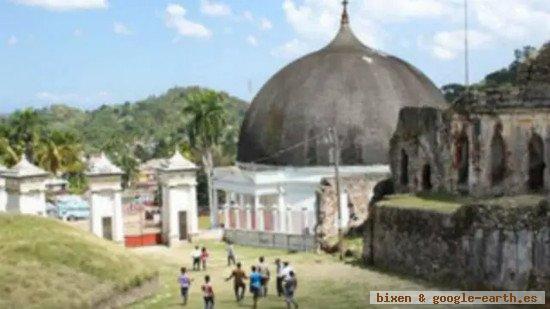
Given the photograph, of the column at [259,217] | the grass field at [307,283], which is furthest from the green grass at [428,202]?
the column at [259,217]

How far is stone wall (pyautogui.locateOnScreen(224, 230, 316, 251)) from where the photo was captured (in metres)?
35.8

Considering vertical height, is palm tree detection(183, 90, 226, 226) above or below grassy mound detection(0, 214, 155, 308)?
above

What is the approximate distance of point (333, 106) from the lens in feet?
137

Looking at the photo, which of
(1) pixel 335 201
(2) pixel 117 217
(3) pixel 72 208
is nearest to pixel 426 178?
(1) pixel 335 201

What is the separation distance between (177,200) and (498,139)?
49.4 feet

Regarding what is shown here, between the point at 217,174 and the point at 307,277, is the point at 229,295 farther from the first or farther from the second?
the point at 217,174

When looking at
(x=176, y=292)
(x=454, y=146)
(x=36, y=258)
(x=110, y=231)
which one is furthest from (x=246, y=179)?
(x=36, y=258)

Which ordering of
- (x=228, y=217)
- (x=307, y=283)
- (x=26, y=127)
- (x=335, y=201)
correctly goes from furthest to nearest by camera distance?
(x=26, y=127) < (x=228, y=217) < (x=335, y=201) < (x=307, y=283)

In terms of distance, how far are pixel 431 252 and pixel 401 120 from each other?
917 centimetres

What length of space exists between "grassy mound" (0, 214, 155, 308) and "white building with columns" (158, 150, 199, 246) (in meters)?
12.0

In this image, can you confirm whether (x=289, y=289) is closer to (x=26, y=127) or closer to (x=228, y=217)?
(x=228, y=217)

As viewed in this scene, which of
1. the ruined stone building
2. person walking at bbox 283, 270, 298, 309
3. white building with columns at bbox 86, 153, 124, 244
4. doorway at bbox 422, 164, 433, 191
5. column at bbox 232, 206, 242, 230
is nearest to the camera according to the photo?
person walking at bbox 283, 270, 298, 309

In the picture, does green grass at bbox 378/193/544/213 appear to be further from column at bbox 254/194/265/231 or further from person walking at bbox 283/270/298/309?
column at bbox 254/194/265/231

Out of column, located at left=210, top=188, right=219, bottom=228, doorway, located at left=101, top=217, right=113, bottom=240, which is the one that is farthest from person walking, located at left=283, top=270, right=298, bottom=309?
column, located at left=210, top=188, right=219, bottom=228
